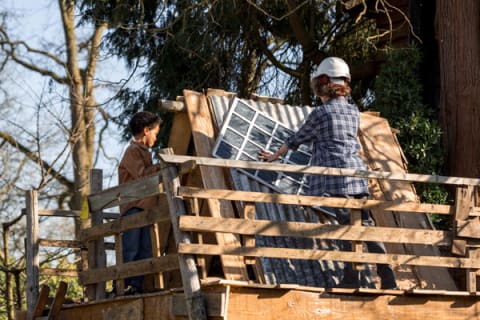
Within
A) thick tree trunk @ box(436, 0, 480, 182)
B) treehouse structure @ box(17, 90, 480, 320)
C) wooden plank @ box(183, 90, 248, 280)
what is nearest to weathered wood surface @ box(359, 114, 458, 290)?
treehouse structure @ box(17, 90, 480, 320)

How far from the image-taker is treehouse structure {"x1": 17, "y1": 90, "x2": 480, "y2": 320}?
24.5ft

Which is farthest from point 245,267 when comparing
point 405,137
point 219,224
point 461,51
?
point 461,51

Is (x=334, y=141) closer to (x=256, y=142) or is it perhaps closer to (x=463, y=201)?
(x=463, y=201)

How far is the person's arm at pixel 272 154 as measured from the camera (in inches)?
333

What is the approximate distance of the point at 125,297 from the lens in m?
8.31

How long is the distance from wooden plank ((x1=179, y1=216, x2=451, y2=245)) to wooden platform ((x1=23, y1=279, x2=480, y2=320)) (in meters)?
0.38

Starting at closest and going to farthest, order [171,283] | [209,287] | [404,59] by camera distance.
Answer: [209,287]
[171,283]
[404,59]

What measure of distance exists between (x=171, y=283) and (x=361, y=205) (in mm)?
2055

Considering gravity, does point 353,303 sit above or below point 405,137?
below

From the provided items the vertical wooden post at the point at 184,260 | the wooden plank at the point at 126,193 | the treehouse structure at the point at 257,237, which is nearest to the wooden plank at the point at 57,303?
the treehouse structure at the point at 257,237

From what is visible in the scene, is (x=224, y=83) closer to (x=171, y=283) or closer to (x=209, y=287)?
(x=171, y=283)

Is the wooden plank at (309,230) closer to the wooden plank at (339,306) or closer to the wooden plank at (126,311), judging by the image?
the wooden plank at (339,306)

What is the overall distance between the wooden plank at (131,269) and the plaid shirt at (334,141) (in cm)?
123

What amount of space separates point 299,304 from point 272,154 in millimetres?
1649
